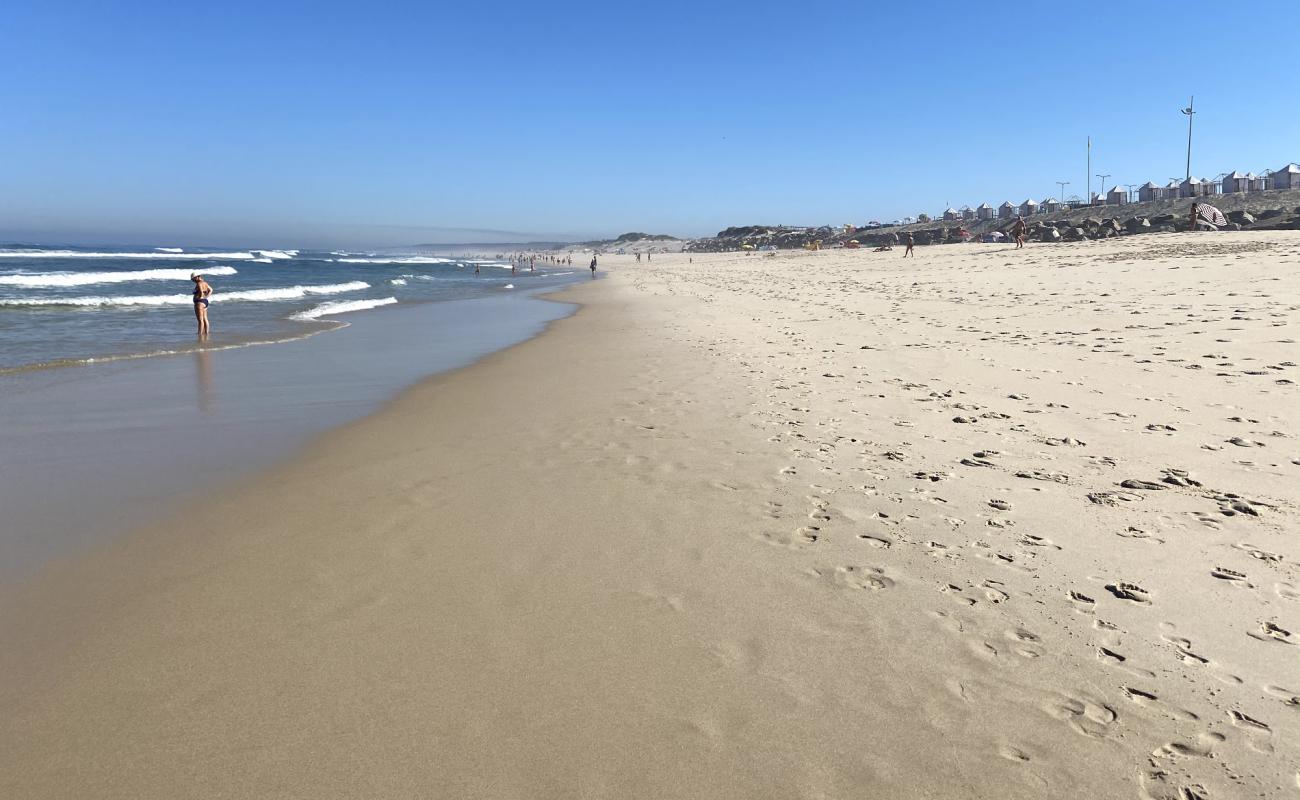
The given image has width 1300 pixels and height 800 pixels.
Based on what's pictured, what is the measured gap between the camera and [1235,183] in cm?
A: 5412

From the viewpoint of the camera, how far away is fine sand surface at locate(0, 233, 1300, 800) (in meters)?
2.26

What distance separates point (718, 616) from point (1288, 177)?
213 ft

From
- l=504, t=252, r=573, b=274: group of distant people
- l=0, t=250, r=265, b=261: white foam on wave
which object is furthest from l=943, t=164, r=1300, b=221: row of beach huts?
l=0, t=250, r=265, b=261: white foam on wave

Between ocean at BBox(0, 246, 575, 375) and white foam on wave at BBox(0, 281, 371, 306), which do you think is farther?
white foam on wave at BBox(0, 281, 371, 306)

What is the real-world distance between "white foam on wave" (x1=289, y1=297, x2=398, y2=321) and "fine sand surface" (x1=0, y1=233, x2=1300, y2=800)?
633 inches

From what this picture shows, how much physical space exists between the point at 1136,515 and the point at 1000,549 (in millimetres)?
939

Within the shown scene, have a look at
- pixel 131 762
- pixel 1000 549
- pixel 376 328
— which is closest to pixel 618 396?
pixel 1000 549

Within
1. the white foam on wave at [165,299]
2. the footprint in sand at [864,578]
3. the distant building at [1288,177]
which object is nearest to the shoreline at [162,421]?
the footprint in sand at [864,578]

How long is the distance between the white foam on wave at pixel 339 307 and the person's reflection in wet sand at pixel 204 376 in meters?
7.69

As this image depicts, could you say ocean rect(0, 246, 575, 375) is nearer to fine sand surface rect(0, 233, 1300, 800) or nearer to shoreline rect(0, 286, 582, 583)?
shoreline rect(0, 286, 582, 583)

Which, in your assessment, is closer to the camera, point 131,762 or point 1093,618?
point 131,762

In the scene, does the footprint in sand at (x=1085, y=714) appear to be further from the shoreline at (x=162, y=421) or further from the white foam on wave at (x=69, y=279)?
the white foam on wave at (x=69, y=279)

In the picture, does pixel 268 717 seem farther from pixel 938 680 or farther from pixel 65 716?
pixel 938 680

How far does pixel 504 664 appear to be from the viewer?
281cm
